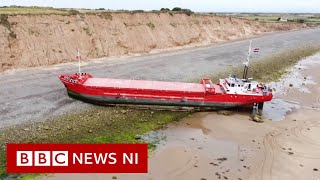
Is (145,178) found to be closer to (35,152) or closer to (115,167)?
(115,167)

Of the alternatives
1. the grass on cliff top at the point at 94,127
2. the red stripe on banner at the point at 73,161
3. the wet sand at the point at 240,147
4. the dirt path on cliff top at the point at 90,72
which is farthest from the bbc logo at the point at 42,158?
the dirt path on cliff top at the point at 90,72

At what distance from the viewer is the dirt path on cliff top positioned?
98.4 feet

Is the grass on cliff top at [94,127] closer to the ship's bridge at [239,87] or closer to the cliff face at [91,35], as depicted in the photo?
the ship's bridge at [239,87]

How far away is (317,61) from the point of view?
64.2 meters

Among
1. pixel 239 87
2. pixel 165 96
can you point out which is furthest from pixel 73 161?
pixel 239 87

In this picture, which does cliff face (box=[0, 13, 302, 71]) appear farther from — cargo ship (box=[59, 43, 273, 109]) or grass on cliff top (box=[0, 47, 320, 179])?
grass on cliff top (box=[0, 47, 320, 179])

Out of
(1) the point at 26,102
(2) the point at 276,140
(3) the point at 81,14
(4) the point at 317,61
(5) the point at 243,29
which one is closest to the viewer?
(2) the point at 276,140

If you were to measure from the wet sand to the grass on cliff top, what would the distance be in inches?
67.0

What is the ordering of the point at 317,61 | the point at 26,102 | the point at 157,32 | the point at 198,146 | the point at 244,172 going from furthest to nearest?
the point at 157,32 < the point at 317,61 < the point at 26,102 < the point at 198,146 < the point at 244,172

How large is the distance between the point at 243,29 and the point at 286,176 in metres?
86.4

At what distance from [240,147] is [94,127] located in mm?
11486

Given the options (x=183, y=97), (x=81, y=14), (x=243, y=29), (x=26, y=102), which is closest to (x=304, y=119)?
(x=183, y=97)

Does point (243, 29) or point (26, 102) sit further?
point (243, 29)

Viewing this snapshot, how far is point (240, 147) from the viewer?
993 inches
